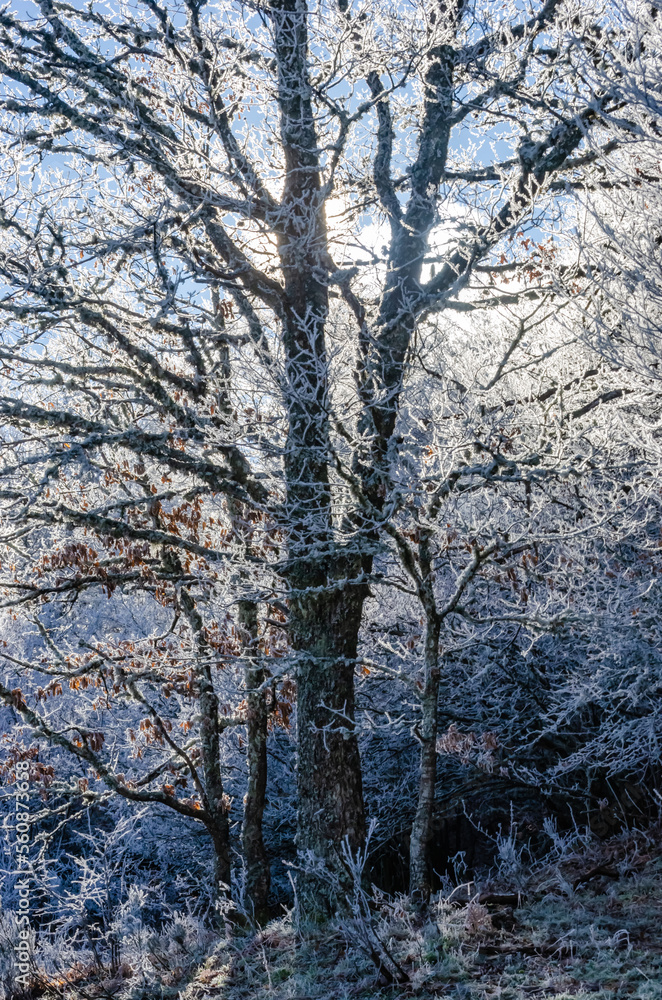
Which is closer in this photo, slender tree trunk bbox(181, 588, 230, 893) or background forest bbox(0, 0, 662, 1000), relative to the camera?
background forest bbox(0, 0, 662, 1000)

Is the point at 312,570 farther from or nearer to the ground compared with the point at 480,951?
farther from the ground

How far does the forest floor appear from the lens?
4254 mm

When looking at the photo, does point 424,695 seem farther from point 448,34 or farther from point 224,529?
point 448,34

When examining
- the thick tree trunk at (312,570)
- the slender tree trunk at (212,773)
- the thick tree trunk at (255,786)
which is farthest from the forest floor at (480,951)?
the slender tree trunk at (212,773)

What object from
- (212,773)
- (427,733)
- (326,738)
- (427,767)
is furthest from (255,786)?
(427,733)

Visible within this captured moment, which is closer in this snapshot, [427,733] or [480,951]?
[480,951]

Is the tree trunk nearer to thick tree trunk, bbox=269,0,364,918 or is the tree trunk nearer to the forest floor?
the forest floor

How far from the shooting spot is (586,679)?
364 inches

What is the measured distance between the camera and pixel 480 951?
15.6ft

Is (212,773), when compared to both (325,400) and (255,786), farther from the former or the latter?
(325,400)

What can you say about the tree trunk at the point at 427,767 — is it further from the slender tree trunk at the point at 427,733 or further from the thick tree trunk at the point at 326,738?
the thick tree trunk at the point at 326,738

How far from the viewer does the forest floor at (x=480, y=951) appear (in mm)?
4254

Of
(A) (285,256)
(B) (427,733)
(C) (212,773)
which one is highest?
(A) (285,256)

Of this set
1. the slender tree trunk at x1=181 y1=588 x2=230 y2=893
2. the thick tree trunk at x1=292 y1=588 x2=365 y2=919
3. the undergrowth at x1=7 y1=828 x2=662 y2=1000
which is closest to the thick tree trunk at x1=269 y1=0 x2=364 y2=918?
the thick tree trunk at x1=292 y1=588 x2=365 y2=919
